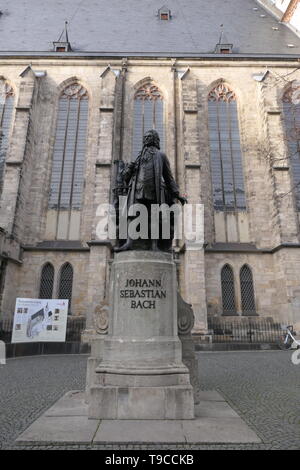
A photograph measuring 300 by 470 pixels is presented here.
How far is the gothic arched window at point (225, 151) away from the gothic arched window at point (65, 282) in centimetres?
877

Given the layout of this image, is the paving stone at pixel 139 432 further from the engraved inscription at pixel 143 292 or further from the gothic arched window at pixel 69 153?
the gothic arched window at pixel 69 153

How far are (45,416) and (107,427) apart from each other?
3.07 ft

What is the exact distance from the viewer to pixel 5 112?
62.1ft

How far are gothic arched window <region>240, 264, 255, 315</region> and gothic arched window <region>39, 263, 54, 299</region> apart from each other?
975cm

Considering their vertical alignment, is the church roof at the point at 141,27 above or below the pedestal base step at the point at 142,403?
above

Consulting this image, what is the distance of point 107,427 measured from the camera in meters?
3.20

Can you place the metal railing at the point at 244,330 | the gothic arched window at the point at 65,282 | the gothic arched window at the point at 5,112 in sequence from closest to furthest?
the metal railing at the point at 244,330 → the gothic arched window at the point at 65,282 → the gothic arched window at the point at 5,112

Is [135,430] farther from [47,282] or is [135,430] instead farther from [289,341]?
[47,282]

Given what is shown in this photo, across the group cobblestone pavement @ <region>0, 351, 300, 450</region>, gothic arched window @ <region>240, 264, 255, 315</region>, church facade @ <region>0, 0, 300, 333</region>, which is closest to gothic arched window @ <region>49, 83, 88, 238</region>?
church facade @ <region>0, 0, 300, 333</region>

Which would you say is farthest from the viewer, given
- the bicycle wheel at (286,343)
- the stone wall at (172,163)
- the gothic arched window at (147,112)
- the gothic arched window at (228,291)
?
the gothic arched window at (147,112)

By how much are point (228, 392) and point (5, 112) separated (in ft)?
65.5

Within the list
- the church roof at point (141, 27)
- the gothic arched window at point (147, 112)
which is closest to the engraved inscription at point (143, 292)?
the gothic arched window at point (147, 112)

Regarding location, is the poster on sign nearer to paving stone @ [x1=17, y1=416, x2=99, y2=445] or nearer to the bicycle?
paving stone @ [x1=17, y1=416, x2=99, y2=445]

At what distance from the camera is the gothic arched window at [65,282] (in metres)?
15.6
